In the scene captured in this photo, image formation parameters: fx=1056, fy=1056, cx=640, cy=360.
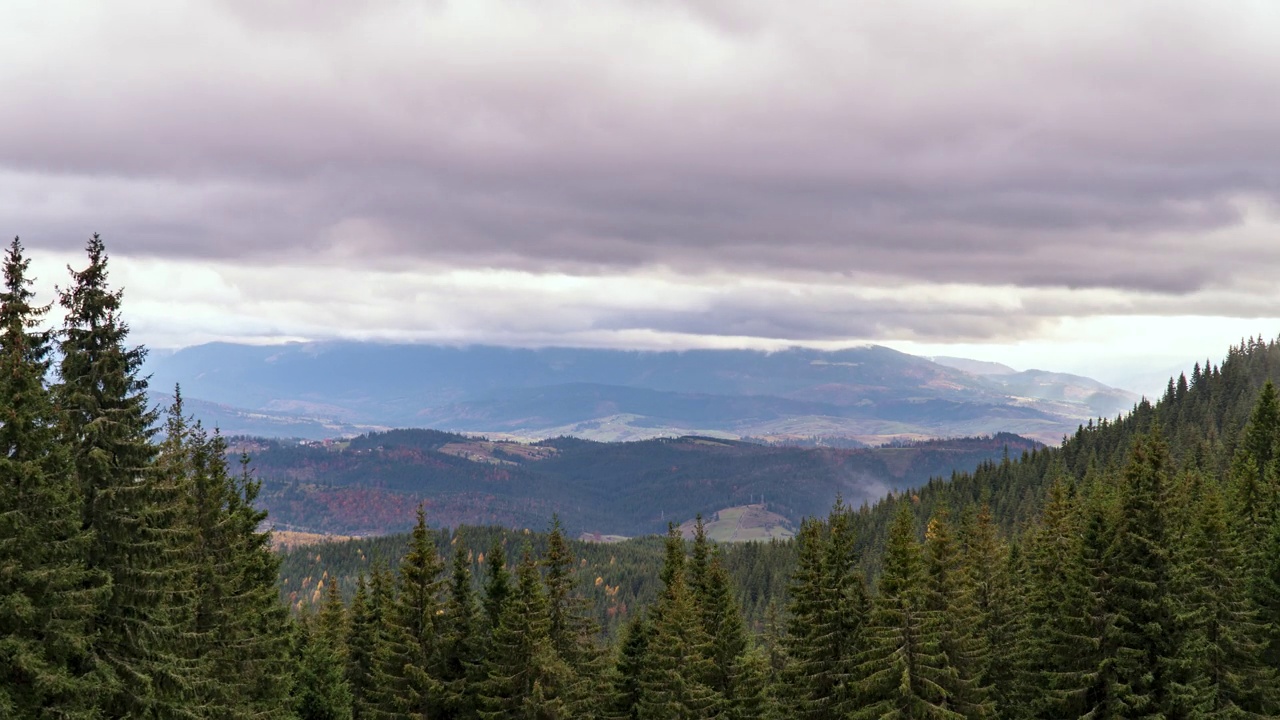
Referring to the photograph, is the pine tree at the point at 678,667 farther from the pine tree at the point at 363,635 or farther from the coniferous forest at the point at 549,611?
the pine tree at the point at 363,635

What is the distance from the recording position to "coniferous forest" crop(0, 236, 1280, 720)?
3177 centimetres

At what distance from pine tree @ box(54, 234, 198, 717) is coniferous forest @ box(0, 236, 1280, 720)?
0.30 ft

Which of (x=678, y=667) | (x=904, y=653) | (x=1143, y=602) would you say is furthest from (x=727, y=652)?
(x=1143, y=602)

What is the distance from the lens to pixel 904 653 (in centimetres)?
4747

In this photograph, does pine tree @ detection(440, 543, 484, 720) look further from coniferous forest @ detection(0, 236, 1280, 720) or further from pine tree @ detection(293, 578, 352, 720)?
pine tree @ detection(293, 578, 352, 720)

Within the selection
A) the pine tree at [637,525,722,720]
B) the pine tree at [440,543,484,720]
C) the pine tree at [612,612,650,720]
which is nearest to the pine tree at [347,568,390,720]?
the pine tree at [440,543,484,720]

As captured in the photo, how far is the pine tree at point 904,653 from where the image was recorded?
47031mm

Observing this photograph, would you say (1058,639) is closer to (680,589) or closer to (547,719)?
(680,589)

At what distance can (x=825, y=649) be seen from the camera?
170ft

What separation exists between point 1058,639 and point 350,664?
45.4 m

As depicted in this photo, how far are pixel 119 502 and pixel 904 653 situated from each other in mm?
32815

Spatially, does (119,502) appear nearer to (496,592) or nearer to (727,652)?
(496,592)

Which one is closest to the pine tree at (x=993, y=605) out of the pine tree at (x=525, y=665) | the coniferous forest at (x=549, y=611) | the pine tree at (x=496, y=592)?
the coniferous forest at (x=549, y=611)

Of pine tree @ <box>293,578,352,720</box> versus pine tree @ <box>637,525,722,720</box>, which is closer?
pine tree @ <box>637,525,722,720</box>
